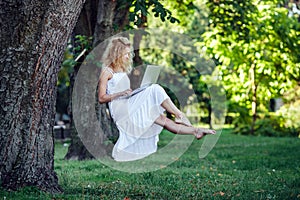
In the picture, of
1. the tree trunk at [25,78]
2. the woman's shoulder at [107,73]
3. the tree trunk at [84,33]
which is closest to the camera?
the tree trunk at [25,78]

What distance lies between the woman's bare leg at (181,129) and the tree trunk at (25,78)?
5.09ft

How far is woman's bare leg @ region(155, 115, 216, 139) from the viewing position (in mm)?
6188

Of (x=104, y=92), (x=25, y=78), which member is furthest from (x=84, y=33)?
(x=25, y=78)

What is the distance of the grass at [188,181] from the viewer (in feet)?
19.3

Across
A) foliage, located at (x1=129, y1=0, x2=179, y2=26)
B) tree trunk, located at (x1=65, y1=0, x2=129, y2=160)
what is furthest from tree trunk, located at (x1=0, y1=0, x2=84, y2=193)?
tree trunk, located at (x1=65, y1=0, x2=129, y2=160)

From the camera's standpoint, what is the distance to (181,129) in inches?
247

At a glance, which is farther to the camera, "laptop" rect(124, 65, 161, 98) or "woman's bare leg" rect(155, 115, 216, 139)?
"laptop" rect(124, 65, 161, 98)

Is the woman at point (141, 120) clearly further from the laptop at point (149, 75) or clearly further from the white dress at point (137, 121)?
the laptop at point (149, 75)

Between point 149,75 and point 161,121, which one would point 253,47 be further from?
point 161,121

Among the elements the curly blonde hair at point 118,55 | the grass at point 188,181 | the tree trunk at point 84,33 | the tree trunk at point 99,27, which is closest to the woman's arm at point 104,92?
the curly blonde hair at point 118,55

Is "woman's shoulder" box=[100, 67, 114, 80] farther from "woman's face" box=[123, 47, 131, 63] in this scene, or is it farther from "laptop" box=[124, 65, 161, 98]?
"laptop" box=[124, 65, 161, 98]

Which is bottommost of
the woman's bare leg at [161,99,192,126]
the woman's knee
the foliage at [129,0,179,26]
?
the woman's knee

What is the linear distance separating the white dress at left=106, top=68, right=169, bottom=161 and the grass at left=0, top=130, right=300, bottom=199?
49 centimetres

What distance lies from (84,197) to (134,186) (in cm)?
Result: 121
